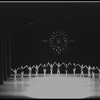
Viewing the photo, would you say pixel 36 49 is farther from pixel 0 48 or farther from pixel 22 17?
pixel 22 17

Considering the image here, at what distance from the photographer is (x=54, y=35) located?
52.6ft

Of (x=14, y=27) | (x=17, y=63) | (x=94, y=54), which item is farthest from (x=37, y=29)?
(x=14, y=27)

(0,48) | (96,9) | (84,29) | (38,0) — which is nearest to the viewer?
(38,0)

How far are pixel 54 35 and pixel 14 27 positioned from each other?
22.1ft

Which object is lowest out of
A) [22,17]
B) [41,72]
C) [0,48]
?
[41,72]

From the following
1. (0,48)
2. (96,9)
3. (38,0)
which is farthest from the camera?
(0,48)

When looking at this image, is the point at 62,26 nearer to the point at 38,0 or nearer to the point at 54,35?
the point at 54,35

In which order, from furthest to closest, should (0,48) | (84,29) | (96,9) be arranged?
(84,29) < (0,48) < (96,9)

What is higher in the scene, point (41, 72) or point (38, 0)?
point (38, 0)

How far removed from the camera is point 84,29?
1576 centimetres

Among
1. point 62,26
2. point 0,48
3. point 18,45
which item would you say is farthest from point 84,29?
point 0,48

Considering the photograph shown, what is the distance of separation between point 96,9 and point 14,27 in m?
2.51

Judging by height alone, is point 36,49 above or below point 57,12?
below

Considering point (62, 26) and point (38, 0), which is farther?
point (62, 26)
